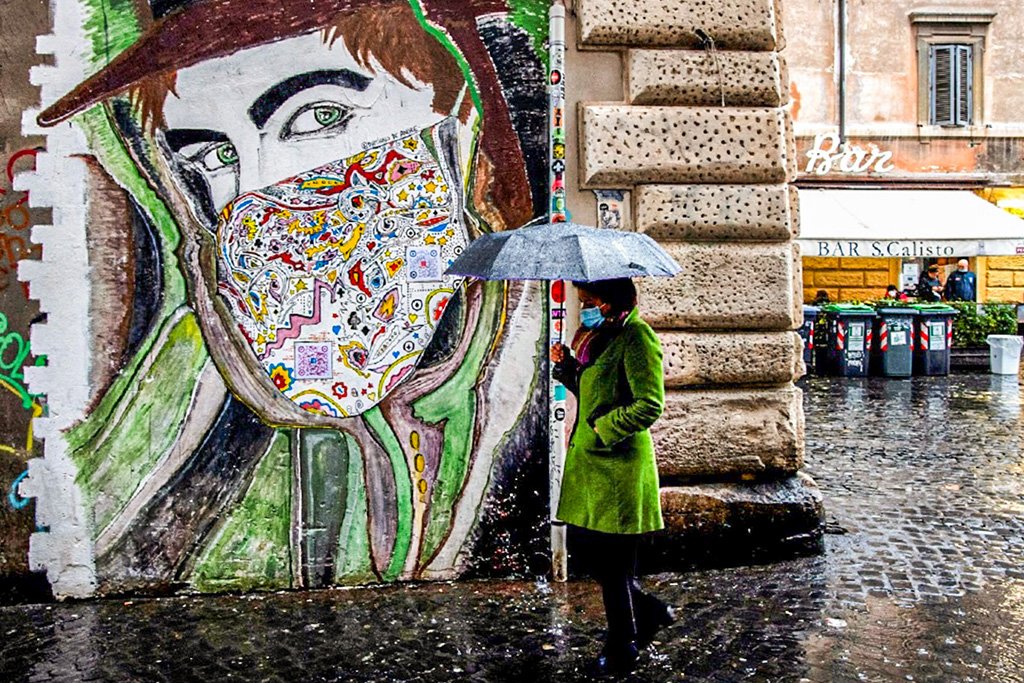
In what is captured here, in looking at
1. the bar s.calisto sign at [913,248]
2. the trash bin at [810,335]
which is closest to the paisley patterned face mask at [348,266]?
the trash bin at [810,335]

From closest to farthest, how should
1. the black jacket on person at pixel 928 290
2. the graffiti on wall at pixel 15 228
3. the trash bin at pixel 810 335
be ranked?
the graffiti on wall at pixel 15 228, the trash bin at pixel 810 335, the black jacket on person at pixel 928 290

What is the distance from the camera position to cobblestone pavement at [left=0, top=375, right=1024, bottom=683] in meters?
4.25

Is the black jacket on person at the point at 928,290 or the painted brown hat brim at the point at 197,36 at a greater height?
the painted brown hat brim at the point at 197,36

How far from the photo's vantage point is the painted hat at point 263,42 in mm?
5148

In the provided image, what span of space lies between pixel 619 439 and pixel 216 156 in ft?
8.33

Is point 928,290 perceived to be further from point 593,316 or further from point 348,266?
point 593,316

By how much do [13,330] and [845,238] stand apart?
14.2 m

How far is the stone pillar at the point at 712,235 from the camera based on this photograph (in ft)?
18.0

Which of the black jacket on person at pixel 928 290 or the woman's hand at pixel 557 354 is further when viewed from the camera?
the black jacket on person at pixel 928 290

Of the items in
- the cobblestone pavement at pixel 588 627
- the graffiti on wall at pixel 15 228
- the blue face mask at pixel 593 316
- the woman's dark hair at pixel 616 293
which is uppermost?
the graffiti on wall at pixel 15 228

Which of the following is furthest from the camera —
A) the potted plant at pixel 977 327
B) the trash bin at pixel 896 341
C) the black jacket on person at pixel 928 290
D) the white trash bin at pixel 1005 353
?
the black jacket on person at pixel 928 290

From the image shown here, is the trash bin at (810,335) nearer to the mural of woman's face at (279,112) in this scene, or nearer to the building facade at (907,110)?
the building facade at (907,110)

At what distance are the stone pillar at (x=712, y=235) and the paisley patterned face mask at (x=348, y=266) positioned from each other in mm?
822

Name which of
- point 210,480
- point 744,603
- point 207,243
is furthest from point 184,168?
point 744,603
